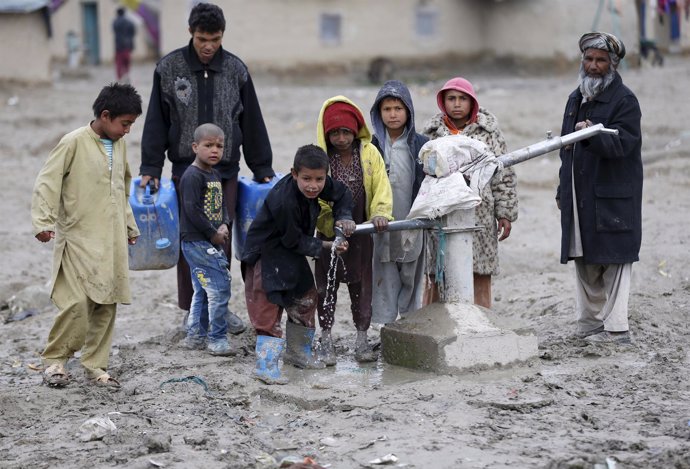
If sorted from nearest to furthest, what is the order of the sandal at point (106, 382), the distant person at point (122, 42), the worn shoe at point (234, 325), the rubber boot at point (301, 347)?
the sandal at point (106, 382)
the rubber boot at point (301, 347)
the worn shoe at point (234, 325)
the distant person at point (122, 42)

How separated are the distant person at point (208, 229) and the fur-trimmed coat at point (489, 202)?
1.30m

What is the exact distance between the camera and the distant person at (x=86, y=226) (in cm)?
593

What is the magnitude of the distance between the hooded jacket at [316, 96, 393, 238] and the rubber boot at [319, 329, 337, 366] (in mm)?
603

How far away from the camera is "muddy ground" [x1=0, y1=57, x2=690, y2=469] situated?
15.4ft

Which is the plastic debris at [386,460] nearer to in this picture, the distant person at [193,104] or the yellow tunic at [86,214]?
the yellow tunic at [86,214]

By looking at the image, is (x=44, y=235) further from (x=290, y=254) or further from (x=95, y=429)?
(x=290, y=254)

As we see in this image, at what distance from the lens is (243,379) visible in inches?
235

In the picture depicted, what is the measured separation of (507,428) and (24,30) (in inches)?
632

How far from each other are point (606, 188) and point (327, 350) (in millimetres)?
1905

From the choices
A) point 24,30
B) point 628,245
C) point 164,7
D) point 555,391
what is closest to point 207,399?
point 555,391

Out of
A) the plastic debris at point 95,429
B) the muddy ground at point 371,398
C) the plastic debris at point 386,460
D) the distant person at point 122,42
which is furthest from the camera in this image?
the distant person at point 122,42

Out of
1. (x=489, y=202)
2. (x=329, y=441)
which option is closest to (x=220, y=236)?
(x=489, y=202)

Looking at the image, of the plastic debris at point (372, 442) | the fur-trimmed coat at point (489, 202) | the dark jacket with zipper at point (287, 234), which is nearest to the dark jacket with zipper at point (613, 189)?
the fur-trimmed coat at point (489, 202)

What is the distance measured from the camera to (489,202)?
21.6 ft
